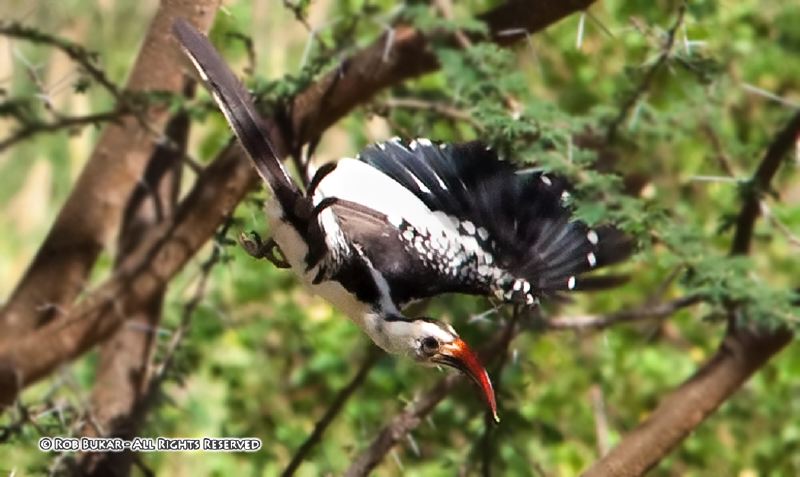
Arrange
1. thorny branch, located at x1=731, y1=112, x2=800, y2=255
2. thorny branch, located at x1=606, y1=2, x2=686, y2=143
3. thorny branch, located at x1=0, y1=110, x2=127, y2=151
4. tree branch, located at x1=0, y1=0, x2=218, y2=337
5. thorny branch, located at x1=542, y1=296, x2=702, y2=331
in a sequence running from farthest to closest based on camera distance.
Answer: tree branch, located at x1=0, y1=0, x2=218, y2=337 → thorny branch, located at x1=542, y1=296, x2=702, y2=331 → thorny branch, located at x1=0, y1=110, x2=127, y2=151 → thorny branch, located at x1=731, y1=112, x2=800, y2=255 → thorny branch, located at x1=606, y1=2, x2=686, y2=143

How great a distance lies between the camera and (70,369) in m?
2.99

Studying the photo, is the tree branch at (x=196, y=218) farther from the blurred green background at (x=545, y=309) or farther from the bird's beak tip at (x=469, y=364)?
the bird's beak tip at (x=469, y=364)

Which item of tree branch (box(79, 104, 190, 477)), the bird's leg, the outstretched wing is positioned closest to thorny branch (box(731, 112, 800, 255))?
the outstretched wing

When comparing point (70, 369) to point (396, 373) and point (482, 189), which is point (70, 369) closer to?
point (396, 373)

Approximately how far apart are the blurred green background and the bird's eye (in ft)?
1.65

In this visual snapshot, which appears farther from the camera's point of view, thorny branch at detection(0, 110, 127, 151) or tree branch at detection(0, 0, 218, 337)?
tree branch at detection(0, 0, 218, 337)

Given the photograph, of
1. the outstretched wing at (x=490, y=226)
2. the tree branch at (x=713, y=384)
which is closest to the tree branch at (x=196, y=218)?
the outstretched wing at (x=490, y=226)

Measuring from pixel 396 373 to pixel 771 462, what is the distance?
1086 mm

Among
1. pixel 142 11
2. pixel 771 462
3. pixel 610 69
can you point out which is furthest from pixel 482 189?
pixel 142 11

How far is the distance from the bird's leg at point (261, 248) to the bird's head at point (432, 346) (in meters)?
0.19

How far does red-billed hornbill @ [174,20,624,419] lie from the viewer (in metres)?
1.85

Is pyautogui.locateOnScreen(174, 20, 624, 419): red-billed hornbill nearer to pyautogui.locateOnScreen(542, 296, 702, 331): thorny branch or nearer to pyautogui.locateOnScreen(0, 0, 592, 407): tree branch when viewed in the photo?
pyautogui.locateOnScreen(0, 0, 592, 407): tree branch

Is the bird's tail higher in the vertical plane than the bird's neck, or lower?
higher

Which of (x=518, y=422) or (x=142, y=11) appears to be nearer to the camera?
(x=518, y=422)
